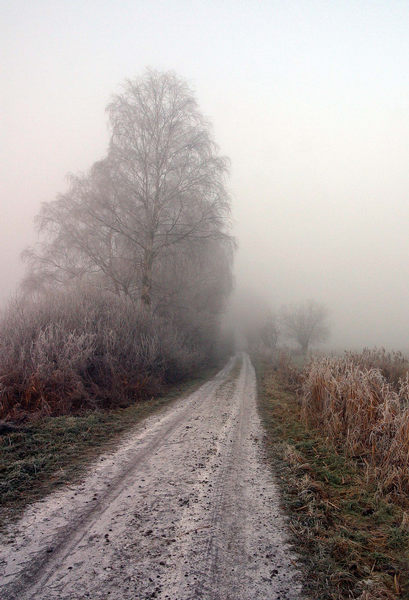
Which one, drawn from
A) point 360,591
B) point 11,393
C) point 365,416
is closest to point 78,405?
point 11,393

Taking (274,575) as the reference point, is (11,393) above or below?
above

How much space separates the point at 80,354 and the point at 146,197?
878 cm

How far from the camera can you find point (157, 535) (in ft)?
9.11

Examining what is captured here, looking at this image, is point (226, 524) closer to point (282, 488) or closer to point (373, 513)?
point (282, 488)

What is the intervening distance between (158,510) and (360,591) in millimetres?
1793

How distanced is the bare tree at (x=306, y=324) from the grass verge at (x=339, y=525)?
42296mm

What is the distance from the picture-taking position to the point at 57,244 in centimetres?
1535

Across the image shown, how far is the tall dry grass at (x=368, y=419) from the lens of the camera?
13.8ft

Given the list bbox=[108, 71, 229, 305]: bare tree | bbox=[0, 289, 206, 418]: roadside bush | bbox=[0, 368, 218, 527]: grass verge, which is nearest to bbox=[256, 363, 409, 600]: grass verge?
bbox=[0, 368, 218, 527]: grass verge

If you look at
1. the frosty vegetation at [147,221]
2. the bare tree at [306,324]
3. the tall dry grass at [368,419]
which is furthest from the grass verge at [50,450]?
the bare tree at [306,324]

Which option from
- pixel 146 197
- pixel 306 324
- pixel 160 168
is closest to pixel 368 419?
pixel 146 197

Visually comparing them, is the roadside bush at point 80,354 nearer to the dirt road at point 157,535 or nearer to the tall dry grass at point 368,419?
the dirt road at point 157,535

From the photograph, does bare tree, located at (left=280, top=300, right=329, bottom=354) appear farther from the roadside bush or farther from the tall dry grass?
the tall dry grass

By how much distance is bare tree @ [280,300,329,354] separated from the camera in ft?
151
